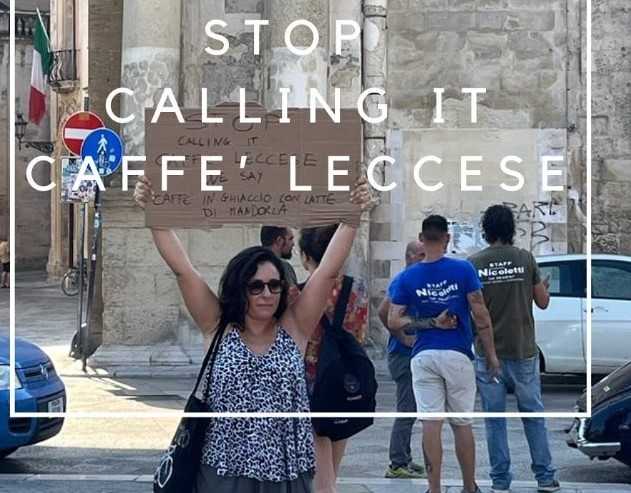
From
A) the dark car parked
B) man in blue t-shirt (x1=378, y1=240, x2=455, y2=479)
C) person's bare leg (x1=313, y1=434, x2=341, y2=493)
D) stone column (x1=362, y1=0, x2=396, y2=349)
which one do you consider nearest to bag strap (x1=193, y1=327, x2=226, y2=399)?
person's bare leg (x1=313, y1=434, x2=341, y2=493)

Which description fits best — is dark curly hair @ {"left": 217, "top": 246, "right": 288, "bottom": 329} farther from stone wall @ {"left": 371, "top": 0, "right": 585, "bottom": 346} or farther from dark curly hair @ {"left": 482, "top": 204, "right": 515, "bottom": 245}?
stone wall @ {"left": 371, "top": 0, "right": 585, "bottom": 346}

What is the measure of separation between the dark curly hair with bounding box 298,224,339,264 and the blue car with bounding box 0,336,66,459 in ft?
11.9

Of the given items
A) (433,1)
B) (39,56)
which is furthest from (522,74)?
(39,56)

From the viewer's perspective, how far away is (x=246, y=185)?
21.7ft

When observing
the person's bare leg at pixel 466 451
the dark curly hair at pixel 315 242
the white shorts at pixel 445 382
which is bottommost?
the person's bare leg at pixel 466 451

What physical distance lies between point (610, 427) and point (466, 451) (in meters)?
1.47

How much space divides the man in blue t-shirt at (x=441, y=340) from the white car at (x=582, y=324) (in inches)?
273

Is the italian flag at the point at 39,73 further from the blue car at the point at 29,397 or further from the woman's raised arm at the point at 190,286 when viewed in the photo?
the woman's raised arm at the point at 190,286

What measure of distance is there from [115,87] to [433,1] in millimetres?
4550

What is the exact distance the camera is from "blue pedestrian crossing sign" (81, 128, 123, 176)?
17.6 metres

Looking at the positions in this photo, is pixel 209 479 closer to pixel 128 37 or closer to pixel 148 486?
pixel 148 486

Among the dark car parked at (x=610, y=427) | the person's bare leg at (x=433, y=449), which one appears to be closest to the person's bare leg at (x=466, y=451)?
the person's bare leg at (x=433, y=449)

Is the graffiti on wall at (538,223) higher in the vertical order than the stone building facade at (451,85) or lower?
lower

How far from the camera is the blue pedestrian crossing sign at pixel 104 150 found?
17.6m
